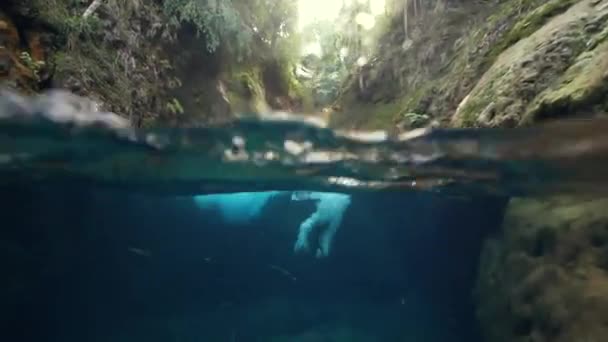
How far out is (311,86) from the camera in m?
32.7

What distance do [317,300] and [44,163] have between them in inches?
380

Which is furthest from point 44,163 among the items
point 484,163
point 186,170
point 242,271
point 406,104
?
point 406,104

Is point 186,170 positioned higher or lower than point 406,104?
lower

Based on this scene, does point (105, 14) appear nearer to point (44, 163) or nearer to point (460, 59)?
point (44, 163)

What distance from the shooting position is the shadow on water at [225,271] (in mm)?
13148

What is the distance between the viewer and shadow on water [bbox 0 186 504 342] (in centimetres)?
1315

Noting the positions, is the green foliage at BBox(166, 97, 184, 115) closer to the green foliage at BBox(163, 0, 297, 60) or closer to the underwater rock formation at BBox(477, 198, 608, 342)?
the green foliage at BBox(163, 0, 297, 60)

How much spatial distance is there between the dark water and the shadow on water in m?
0.05

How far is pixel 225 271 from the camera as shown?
15.9m

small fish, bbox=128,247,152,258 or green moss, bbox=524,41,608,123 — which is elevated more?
green moss, bbox=524,41,608,123

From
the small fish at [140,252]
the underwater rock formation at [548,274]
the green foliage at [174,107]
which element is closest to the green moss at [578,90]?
the underwater rock formation at [548,274]

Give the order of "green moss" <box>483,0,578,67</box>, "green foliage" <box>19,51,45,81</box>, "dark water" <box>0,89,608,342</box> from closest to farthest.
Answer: "dark water" <box>0,89,608,342</box>, "green foliage" <box>19,51,45,81</box>, "green moss" <box>483,0,578,67</box>

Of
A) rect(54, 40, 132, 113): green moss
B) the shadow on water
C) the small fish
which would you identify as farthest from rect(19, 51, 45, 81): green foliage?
the small fish

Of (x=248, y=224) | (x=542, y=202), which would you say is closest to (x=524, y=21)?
(x=542, y=202)
